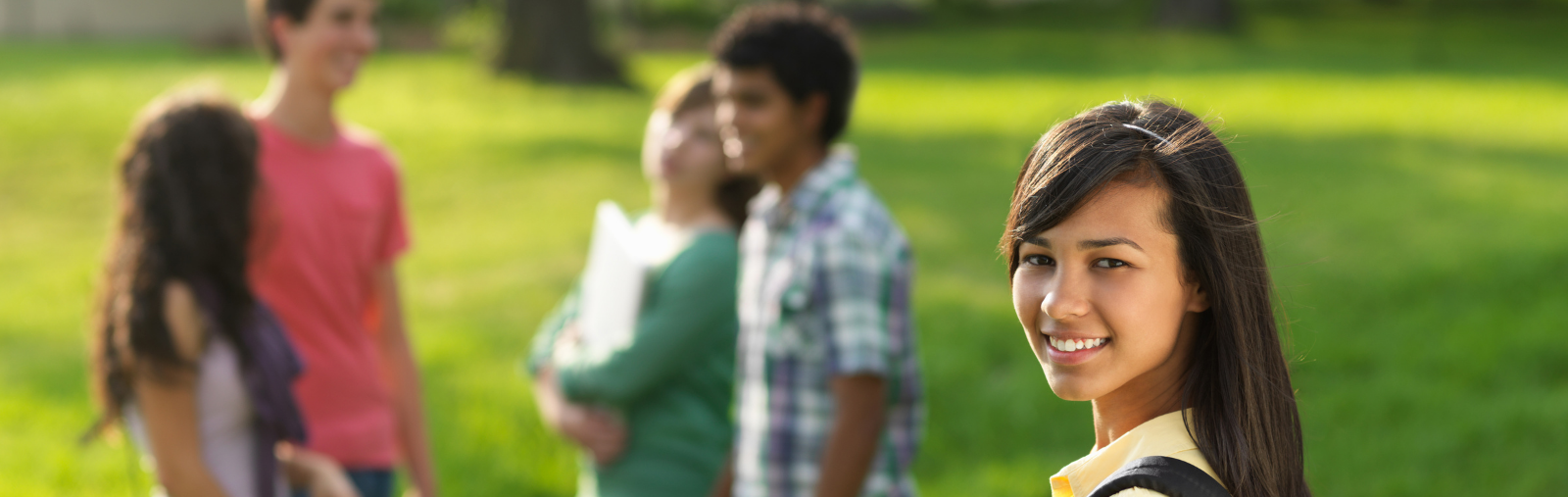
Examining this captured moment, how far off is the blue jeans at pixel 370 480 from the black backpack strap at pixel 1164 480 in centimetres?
257

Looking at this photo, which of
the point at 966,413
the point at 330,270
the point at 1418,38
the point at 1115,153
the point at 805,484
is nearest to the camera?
the point at 1115,153

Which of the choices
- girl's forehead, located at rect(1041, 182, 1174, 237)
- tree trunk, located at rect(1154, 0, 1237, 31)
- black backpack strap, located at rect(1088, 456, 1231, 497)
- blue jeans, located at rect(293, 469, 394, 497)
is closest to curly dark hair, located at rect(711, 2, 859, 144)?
blue jeans, located at rect(293, 469, 394, 497)

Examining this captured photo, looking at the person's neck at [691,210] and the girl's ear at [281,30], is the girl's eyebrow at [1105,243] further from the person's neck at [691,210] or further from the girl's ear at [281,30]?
the girl's ear at [281,30]

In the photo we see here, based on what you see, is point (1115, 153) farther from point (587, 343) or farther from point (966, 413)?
point (966, 413)

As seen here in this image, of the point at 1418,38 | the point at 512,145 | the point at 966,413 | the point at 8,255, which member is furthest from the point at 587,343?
the point at 1418,38

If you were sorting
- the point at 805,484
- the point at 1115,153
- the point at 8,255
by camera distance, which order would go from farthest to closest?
the point at 8,255
the point at 805,484
the point at 1115,153

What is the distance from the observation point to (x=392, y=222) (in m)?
3.69

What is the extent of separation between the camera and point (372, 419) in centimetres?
350

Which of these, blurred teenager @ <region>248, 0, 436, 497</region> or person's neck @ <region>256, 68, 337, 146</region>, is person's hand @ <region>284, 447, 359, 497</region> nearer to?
blurred teenager @ <region>248, 0, 436, 497</region>

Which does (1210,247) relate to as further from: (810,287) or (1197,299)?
(810,287)

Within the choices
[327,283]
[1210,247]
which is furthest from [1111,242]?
[327,283]

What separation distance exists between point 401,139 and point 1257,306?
535 inches

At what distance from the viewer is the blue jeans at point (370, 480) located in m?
3.46

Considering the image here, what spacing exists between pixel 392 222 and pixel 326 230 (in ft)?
0.91
